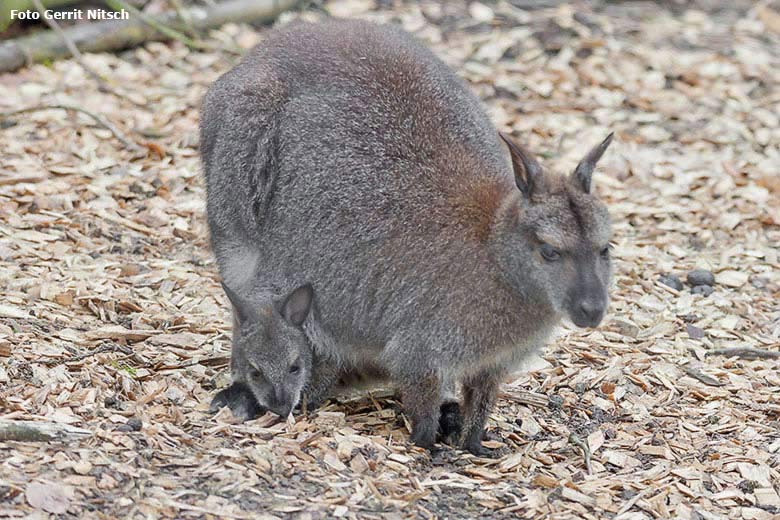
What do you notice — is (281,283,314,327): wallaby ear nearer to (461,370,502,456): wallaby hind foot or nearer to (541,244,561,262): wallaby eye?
(461,370,502,456): wallaby hind foot

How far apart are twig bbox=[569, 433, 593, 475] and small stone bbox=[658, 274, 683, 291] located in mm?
2175

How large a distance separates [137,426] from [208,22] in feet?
21.1

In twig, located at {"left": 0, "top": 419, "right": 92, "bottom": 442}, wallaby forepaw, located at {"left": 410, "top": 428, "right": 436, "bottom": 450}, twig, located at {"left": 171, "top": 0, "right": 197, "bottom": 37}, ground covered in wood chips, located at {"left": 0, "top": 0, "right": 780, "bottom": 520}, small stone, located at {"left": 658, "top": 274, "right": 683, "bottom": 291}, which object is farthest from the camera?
twig, located at {"left": 171, "top": 0, "right": 197, "bottom": 37}

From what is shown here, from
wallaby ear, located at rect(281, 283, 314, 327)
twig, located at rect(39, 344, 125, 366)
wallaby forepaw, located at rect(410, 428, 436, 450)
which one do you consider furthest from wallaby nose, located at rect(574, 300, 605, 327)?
twig, located at rect(39, 344, 125, 366)

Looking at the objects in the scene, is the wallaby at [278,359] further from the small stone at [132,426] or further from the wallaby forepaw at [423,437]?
the small stone at [132,426]

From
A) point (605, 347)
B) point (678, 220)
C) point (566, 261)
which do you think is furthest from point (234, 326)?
point (678, 220)

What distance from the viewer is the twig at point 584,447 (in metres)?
6.08

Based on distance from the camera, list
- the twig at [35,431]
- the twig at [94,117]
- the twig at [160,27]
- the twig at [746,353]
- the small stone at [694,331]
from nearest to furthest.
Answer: the twig at [35,431] < the twig at [746,353] < the small stone at [694,331] < the twig at [94,117] < the twig at [160,27]

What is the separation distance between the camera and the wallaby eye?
18.7 ft

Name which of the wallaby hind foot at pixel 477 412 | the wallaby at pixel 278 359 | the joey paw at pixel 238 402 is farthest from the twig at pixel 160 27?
the wallaby hind foot at pixel 477 412

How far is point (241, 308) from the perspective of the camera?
6309 mm

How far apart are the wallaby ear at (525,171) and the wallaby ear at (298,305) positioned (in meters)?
1.23

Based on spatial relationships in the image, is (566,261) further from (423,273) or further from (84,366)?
(84,366)

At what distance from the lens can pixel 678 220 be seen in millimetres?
9242
